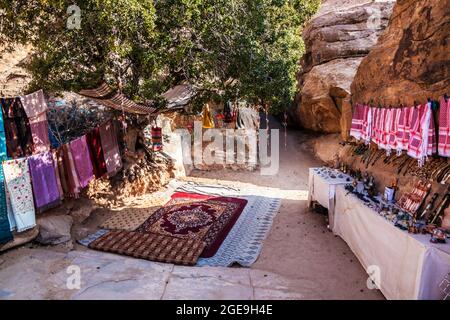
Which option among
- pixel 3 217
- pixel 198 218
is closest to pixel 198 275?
pixel 198 218

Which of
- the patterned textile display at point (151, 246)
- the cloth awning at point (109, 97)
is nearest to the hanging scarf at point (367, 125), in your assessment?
the patterned textile display at point (151, 246)

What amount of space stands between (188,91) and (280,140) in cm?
758

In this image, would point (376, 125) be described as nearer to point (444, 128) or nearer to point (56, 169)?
point (444, 128)

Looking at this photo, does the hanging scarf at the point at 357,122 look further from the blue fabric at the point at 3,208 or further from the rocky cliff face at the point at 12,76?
the rocky cliff face at the point at 12,76

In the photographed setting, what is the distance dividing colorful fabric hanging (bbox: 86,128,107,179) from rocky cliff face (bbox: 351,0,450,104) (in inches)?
249

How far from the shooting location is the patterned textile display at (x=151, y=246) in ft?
18.0

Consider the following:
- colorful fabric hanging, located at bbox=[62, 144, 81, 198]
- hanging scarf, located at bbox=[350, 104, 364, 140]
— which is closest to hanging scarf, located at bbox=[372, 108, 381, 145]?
hanging scarf, located at bbox=[350, 104, 364, 140]

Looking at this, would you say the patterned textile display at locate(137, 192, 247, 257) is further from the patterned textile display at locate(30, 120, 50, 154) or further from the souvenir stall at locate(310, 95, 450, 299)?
the patterned textile display at locate(30, 120, 50, 154)

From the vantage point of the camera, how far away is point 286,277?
491cm

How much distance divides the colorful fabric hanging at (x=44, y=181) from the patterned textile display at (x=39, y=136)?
22cm

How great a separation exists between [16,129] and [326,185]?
20.1ft

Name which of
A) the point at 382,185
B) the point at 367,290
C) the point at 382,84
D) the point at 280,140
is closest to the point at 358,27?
the point at 280,140

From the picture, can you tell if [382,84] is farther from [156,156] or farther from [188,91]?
[156,156]

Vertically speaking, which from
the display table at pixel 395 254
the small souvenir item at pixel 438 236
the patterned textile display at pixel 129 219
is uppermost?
the small souvenir item at pixel 438 236
